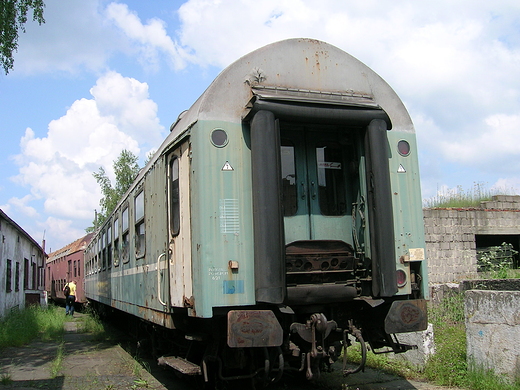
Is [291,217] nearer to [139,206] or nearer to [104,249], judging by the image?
[139,206]

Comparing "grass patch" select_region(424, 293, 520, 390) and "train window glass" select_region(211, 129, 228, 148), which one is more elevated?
"train window glass" select_region(211, 129, 228, 148)


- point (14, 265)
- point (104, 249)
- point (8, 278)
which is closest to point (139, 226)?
point (104, 249)

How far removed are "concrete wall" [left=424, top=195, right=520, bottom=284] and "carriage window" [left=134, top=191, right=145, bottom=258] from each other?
6.35m

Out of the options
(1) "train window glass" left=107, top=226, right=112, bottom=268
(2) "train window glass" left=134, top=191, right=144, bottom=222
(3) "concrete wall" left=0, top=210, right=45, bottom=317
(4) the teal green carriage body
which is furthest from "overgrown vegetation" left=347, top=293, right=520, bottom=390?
(3) "concrete wall" left=0, top=210, right=45, bottom=317

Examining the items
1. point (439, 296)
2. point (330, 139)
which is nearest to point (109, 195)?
point (439, 296)

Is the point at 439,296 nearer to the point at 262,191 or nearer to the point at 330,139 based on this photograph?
the point at 330,139

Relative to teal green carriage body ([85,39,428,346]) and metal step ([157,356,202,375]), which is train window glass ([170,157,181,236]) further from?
metal step ([157,356,202,375])

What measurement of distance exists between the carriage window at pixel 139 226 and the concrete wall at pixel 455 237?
20.8ft

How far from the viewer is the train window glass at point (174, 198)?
5430mm

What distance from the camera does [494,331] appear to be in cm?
599

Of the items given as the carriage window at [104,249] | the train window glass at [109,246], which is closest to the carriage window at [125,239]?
the train window glass at [109,246]

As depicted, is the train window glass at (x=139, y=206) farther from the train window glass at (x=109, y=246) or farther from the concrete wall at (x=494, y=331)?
the concrete wall at (x=494, y=331)

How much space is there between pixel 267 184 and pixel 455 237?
8.28 m

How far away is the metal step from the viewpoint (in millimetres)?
5062
